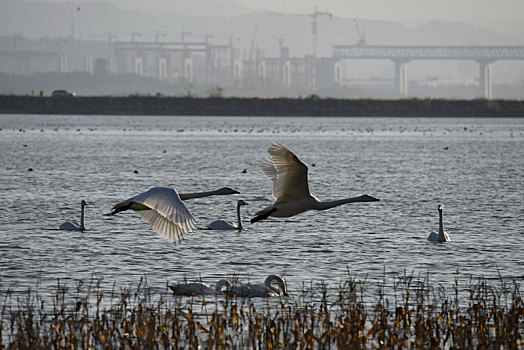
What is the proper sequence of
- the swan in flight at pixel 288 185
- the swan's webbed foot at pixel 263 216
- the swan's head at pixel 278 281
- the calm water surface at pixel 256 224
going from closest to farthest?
the swan's webbed foot at pixel 263 216
the swan in flight at pixel 288 185
the swan's head at pixel 278 281
the calm water surface at pixel 256 224

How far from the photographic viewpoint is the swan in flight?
1431 centimetres

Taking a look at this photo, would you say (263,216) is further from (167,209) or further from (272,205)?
(167,209)

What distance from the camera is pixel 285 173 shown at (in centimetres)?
1470

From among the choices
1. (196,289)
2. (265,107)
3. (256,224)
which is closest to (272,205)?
(196,289)

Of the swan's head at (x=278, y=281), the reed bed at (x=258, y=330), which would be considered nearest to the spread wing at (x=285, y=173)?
the swan's head at (x=278, y=281)

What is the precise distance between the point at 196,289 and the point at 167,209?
2552 mm

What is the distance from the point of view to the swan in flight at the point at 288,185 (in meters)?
14.3

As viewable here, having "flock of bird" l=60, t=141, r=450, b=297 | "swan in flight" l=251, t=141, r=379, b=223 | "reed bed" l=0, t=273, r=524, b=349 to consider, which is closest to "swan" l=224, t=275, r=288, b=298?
"flock of bird" l=60, t=141, r=450, b=297

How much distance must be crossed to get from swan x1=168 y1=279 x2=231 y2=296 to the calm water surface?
139 cm

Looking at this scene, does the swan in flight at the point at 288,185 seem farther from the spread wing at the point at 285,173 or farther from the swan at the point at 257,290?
the swan at the point at 257,290

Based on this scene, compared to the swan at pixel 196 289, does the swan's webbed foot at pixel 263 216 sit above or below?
above

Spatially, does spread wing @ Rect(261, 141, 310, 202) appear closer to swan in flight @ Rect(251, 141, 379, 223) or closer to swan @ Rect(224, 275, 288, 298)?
swan in flight @ Rect(251, 141, 379, 223)

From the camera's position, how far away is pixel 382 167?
1964 inches

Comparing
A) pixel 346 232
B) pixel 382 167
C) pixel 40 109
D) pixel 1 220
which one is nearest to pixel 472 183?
pixel 382 167
